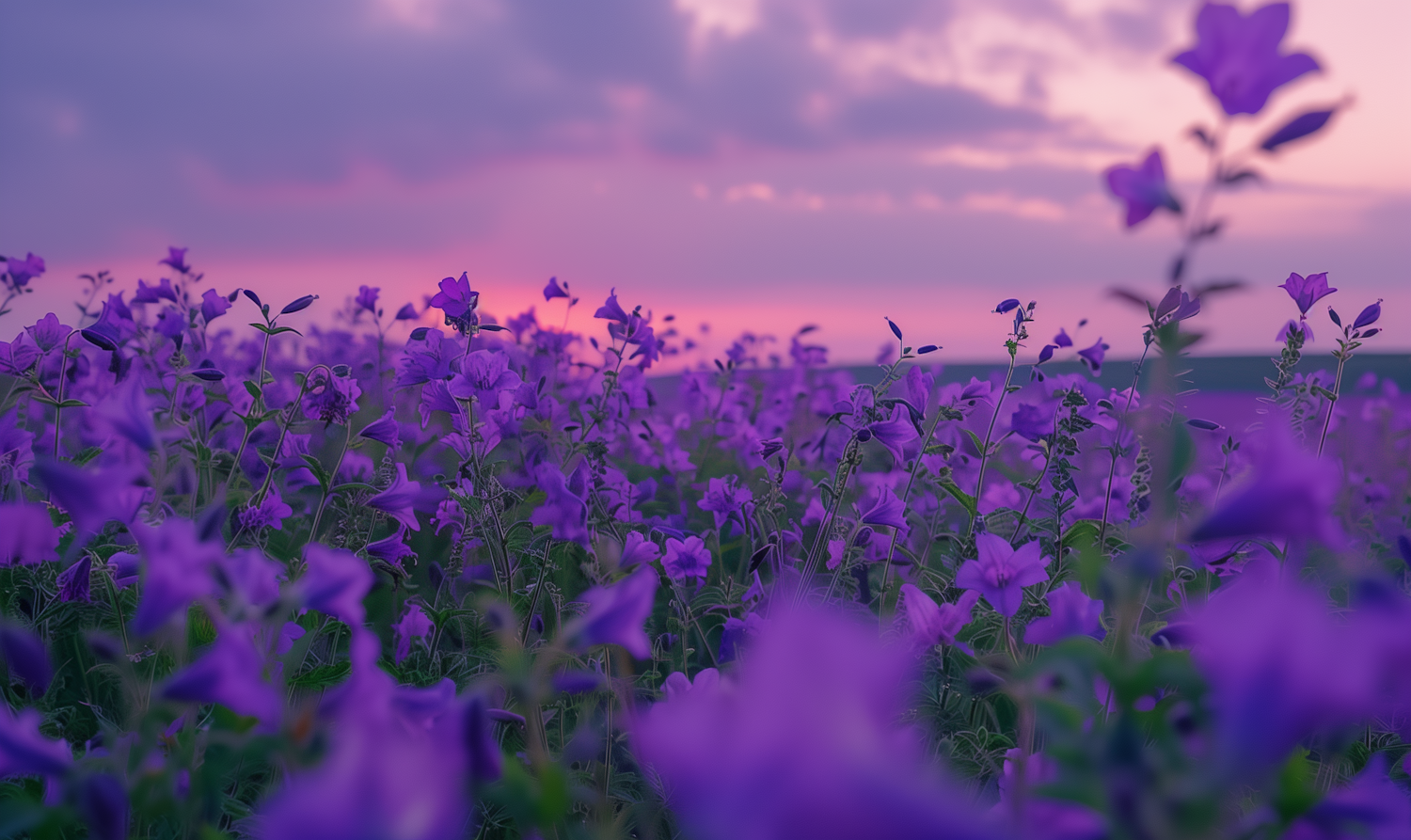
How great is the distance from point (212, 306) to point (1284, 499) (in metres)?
4.30

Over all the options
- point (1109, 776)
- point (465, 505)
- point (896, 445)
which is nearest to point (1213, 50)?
point (1109, 776)

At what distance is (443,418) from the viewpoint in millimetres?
6176

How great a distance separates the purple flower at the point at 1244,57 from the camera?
3.55 feet

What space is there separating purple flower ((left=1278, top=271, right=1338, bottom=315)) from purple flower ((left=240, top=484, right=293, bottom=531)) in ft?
11.4

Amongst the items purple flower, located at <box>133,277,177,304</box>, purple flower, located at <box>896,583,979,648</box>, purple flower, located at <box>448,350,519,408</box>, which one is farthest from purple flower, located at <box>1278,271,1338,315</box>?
purple flower, located at <box>133,277,177,304</box>

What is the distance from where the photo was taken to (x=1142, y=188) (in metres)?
1.12

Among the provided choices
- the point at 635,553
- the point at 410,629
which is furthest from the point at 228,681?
the point at 410,629

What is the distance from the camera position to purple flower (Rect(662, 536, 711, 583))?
316cm

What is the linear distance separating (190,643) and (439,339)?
4.44 feet

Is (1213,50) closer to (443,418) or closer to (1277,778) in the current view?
(1277,778)

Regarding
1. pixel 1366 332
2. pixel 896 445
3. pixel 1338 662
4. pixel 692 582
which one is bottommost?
pixel 692 582

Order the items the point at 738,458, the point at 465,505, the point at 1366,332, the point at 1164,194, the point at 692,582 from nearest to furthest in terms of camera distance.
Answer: the point at 1164,194 → the point at 465,505 → the point at 1366,332 → the point at 692,582 → the point at 738,458

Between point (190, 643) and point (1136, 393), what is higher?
point (1136, 393)

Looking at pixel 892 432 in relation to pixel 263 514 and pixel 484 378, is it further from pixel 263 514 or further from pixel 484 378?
pixel 263 514
